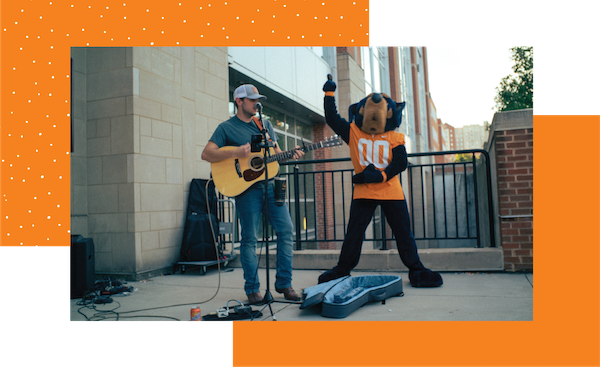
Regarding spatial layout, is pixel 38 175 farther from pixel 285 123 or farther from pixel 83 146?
pixel 285 123

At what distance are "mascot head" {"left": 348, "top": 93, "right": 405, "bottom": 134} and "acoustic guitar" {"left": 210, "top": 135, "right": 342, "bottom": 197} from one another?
53 centimetres

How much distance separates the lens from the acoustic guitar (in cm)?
320

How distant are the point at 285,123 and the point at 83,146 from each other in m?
5.06

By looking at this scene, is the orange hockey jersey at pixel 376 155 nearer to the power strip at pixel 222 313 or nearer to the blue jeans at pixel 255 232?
the blue jeans at pixel 255 232

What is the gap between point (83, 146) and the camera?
4.49 metres

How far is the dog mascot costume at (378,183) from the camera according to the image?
3428 millimetres

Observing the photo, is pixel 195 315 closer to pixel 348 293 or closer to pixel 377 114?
pixel 348 293

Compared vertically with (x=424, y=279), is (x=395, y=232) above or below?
above

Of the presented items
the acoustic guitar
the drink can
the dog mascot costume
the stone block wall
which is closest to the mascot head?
the dog mascot costume

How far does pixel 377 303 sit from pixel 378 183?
1.00m

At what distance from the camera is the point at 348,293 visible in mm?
3133

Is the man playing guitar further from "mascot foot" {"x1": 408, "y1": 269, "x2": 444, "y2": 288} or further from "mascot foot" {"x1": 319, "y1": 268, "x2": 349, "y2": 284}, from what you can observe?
"mascot foot" {"x1": 408, "y1": 269, "x2": 444, "y2": 288}

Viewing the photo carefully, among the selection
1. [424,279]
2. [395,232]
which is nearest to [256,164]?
[395,232]

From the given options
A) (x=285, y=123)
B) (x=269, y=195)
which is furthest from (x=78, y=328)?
(x=285, y=123)
